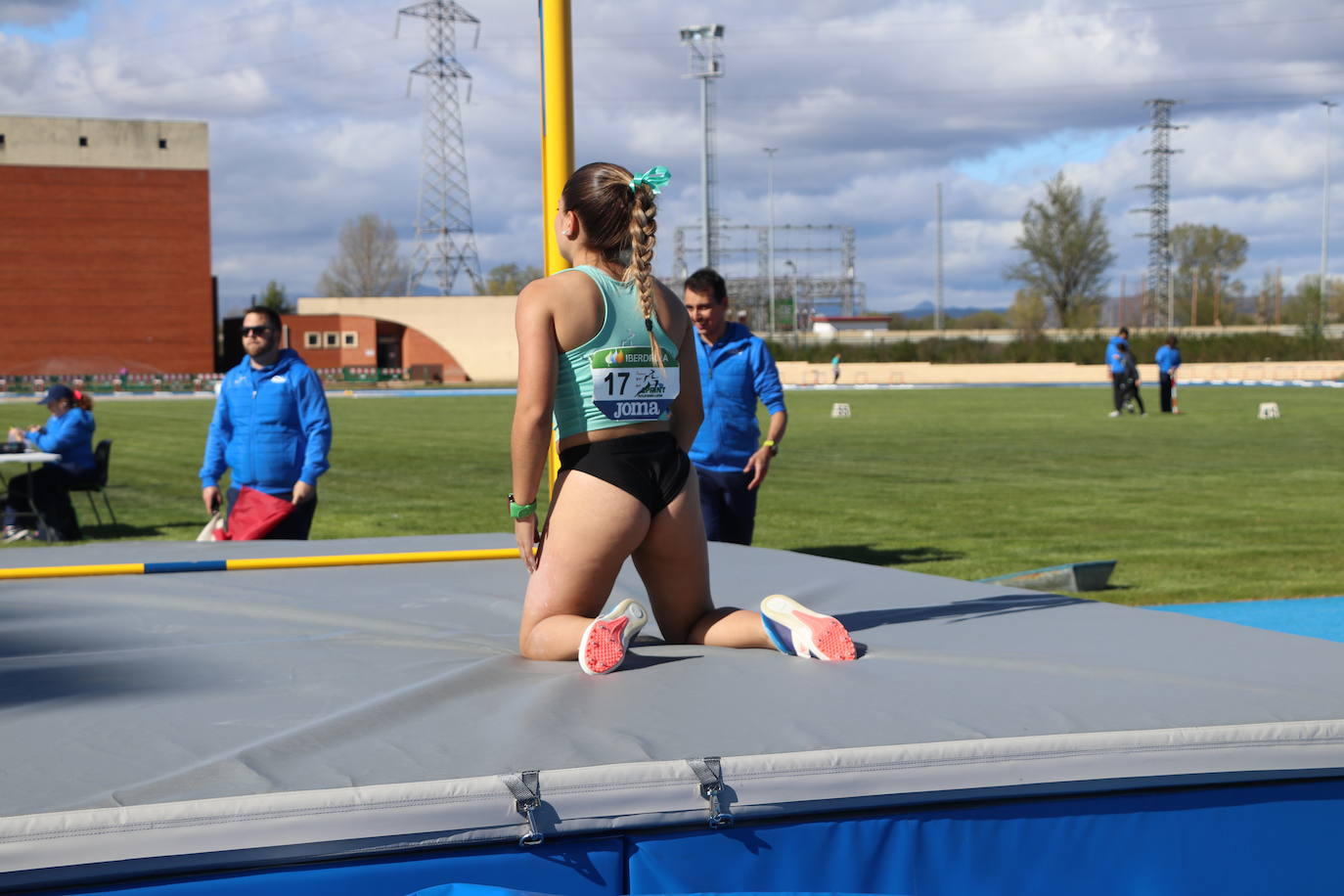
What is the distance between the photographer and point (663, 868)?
278 centimetres

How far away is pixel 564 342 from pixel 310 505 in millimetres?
4184

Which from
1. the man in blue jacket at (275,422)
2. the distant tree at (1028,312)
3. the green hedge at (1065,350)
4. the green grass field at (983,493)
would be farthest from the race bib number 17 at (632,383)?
the distant tree at (1028,312)

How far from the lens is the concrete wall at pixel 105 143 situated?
202 ft

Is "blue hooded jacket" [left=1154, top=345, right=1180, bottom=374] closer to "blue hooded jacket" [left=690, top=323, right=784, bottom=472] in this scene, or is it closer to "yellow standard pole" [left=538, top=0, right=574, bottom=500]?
"blue hooded jacket" [left=690, top=323, right=784, bottom=472]

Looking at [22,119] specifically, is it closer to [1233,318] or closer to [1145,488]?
[1145,488]

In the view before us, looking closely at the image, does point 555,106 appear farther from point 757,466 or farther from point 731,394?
point 757,466

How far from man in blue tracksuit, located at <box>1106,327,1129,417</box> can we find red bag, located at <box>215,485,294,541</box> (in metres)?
21.5

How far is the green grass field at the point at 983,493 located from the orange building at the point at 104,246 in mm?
37464

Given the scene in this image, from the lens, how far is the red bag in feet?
23.4

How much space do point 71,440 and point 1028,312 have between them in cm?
10087

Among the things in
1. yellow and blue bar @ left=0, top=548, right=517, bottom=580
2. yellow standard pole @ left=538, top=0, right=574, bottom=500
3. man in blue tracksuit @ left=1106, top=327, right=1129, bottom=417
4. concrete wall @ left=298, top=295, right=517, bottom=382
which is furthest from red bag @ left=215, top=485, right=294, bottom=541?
concrete wall @ left=298, top=295, right=517, bottom=382

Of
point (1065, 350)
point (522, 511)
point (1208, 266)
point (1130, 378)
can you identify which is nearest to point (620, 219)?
point (522, 511)

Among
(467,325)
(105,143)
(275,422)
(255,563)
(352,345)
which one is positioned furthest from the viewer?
(352,345)

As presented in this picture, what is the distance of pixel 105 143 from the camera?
205ft
